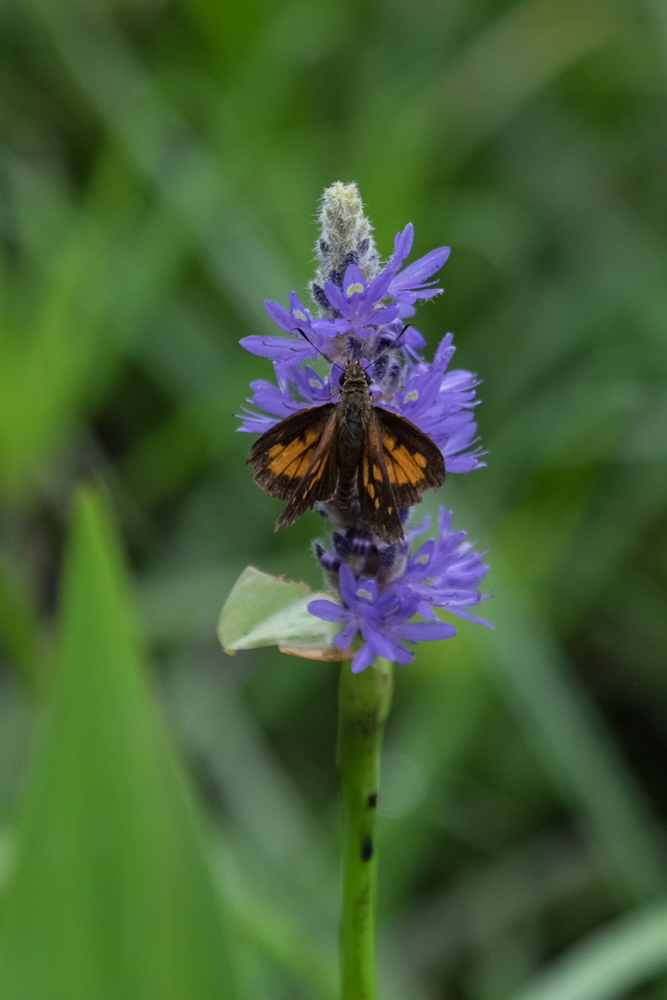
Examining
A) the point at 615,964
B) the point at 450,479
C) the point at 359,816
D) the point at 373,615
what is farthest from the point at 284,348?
the point at 450,479

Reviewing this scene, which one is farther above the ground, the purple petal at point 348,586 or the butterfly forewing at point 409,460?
the butterfly forewing at point 409,460

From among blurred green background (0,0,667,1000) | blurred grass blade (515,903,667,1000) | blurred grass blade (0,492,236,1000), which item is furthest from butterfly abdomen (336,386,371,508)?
blurred grass blade (515,903,667,1000)

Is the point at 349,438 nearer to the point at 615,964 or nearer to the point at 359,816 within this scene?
the point at 359,816

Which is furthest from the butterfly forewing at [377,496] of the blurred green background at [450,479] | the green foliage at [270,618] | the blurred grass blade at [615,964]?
the blurred grass blade at [615,964]

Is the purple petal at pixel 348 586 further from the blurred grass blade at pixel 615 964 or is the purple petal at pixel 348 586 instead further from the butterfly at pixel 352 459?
→ the blurred grass blade at pixel 615 964

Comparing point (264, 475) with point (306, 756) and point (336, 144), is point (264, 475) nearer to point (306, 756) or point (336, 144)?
point (306, 756)

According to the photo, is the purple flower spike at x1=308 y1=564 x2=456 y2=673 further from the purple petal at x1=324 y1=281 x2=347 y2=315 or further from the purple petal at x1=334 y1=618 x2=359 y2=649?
the purple petal at x1=324 y1=281 x2=347 y2=315
